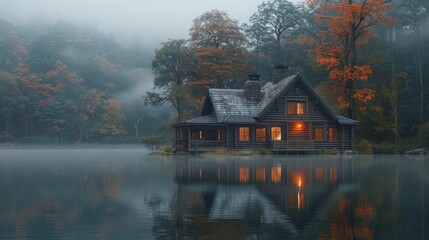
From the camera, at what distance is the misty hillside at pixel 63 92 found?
83500 millimetres

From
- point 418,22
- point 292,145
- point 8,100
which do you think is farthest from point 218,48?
point 8,100

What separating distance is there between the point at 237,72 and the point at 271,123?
18.6 m

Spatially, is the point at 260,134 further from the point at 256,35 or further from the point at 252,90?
the point at 256,35

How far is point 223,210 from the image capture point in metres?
11.4

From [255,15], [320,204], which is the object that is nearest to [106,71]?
[255,15]

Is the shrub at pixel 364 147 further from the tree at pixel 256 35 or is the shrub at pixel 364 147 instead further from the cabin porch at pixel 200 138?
the tree at pixel 256 35

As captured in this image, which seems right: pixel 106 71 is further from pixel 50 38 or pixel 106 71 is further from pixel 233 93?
pixel 233 93

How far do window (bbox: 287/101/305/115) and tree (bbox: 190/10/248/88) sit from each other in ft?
54.4

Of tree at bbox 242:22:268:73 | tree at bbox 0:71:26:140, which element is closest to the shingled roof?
tree at bbox 242:22:268:73

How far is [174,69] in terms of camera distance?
5994cm

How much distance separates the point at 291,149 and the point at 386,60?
2281cm

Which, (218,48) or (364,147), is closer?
(364,147)

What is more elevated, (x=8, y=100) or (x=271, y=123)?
→ (x=8, y=100)

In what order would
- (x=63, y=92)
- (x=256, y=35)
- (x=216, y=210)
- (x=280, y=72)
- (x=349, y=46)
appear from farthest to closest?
(x=63, y=92) → (x=256, y=35) → (x=349, y=46) → (x=280, y=72) → (x=216, y=210)
